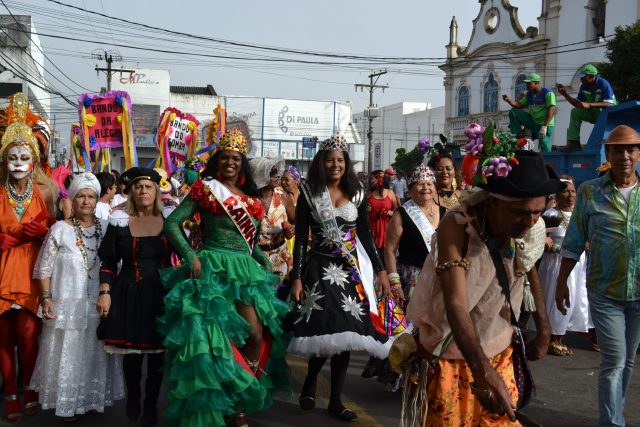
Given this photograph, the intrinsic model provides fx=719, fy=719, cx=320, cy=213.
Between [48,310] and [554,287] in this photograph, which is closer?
[48,310]

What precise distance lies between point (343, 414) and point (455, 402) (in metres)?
2.45

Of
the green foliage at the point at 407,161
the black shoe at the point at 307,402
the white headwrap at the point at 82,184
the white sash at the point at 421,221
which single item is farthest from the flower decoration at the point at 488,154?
the green foliage at the point at 407,161

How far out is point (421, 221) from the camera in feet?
18.4

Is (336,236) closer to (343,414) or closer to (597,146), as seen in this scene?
(343,414)

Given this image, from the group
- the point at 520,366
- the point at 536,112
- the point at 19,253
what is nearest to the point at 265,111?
the point at 536,112

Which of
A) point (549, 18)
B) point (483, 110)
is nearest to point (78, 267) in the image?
point (549, 18)

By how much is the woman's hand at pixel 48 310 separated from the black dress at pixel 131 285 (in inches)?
16.0

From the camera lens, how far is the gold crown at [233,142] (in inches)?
203

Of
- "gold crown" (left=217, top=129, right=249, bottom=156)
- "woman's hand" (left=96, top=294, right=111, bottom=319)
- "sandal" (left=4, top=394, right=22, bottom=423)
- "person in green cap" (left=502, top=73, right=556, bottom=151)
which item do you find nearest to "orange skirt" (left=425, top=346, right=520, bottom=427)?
"gold crown" (left=217, top=129, right=249, bottom=156)

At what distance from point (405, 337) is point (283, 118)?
5932 centimetres

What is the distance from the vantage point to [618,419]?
4.40 meters

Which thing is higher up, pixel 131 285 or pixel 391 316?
pixel 131 285

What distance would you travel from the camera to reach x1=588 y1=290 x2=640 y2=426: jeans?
4.41 metres

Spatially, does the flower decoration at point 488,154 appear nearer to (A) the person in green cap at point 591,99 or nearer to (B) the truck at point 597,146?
(B) the truck at point 597,146
